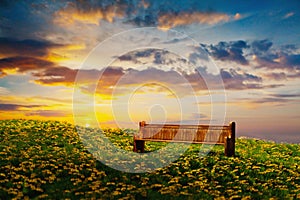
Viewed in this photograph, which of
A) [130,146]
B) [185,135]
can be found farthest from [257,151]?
[130,146]

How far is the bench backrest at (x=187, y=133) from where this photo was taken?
59.9 feet

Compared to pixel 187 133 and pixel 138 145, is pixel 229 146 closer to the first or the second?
pixel 187 133

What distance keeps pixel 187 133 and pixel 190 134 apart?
18 centimetres

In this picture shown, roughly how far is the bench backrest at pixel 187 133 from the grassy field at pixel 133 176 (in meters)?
0.87

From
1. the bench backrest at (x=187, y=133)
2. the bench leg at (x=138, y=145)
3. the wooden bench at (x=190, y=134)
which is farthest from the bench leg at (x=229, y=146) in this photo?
the bench leg at (x=138, y=145)

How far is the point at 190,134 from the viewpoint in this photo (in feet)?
61.3

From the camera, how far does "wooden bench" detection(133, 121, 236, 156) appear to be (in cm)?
1816

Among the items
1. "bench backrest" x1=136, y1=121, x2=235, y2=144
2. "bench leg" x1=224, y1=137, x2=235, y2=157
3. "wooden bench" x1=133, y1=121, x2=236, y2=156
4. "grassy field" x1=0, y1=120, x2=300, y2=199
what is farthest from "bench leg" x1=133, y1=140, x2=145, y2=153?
"bench leg" x1=224, y1=137, x2=235, y2=157

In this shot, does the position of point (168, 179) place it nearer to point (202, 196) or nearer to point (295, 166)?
point (202, 196)

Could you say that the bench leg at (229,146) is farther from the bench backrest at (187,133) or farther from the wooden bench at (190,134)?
the bench backrest at (187,133)

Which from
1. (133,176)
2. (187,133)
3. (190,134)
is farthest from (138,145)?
(133,176)

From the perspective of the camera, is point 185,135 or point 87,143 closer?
point 185,135

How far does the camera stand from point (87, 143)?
2116 centimetres

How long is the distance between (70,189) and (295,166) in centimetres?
1123
